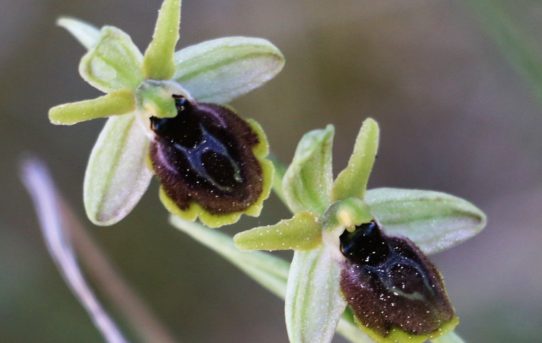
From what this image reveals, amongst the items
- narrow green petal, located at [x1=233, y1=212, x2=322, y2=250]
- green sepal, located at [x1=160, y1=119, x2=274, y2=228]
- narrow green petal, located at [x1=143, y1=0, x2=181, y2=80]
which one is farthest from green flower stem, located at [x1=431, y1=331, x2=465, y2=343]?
narrow green petal, located at [x1=143, y1=0, x2=181, y2=80]

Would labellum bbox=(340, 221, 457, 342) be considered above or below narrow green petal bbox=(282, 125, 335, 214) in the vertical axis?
below

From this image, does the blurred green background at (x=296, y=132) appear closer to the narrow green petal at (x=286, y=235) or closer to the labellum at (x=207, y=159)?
the labellum at (x=207, y=159)

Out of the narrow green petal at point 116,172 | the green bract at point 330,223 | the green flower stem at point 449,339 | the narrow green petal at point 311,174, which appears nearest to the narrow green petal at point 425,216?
the green bract at point 330,223

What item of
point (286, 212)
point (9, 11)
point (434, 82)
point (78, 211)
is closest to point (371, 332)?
point (286, 212)

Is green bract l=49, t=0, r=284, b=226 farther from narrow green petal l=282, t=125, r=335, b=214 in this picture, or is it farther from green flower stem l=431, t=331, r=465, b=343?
green flower stem l=431, t=331, r=465, b=343

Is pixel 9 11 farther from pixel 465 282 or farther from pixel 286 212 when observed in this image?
pixel 465 282

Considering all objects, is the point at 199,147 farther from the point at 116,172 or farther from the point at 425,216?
the point at 425,216
